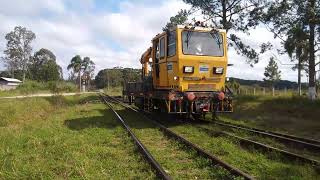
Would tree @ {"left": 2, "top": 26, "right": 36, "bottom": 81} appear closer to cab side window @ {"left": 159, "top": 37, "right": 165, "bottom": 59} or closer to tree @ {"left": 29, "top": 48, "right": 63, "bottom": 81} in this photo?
tree @ {"left": 29, "top": 48, "right": 63, "bottom": 81}

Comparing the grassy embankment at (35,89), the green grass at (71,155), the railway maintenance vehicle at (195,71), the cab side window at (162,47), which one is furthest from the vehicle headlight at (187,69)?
the grassy embankment at (35,89)

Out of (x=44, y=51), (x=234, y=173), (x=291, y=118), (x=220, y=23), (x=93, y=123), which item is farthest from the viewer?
(x=44, y=51)

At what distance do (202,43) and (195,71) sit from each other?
113 cm

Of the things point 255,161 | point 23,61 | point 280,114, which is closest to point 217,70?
point 280,114

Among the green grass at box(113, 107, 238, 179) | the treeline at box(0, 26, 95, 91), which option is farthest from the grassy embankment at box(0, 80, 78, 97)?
the green grass at box(113, 107, 238, 179)

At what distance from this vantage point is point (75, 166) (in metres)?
8.47

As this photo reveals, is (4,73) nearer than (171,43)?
No

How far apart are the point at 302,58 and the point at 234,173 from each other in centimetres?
2637

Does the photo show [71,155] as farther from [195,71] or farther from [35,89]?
[35,89]

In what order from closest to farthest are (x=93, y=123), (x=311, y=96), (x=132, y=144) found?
(x=132, y=144) → (x=93, y=123) → (x=311, y=96)

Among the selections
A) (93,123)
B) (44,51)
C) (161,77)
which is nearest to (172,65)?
(161,77)

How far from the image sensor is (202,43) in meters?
16.1

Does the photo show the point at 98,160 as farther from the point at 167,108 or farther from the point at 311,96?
the point at 311,96

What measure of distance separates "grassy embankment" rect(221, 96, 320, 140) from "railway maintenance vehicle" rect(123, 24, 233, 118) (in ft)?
8.18
